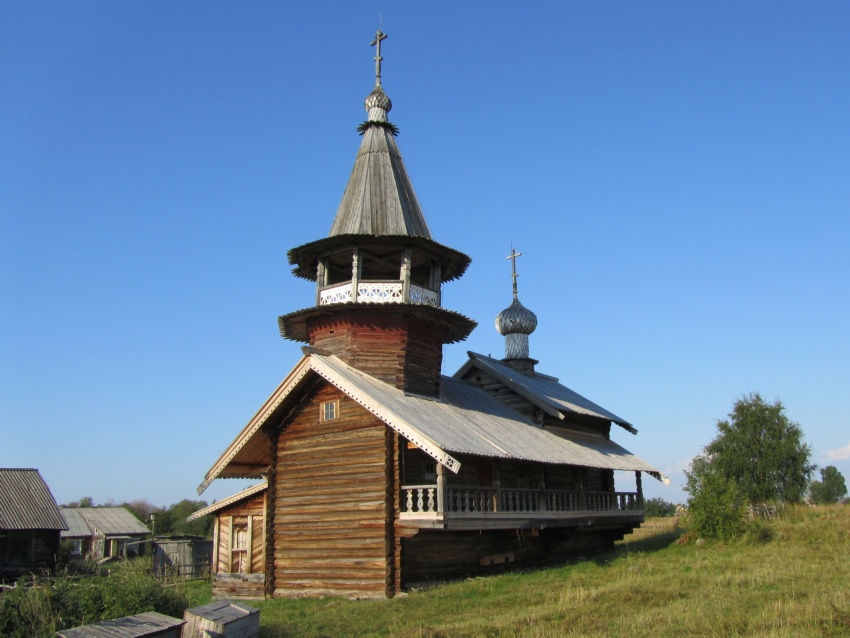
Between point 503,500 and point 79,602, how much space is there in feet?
37.7

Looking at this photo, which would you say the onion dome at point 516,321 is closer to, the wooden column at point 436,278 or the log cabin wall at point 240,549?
the wooden column at point 436,278

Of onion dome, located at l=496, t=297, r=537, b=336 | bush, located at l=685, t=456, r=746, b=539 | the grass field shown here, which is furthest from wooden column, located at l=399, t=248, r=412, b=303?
bush, located at l=685, t=456, r=746, b=539

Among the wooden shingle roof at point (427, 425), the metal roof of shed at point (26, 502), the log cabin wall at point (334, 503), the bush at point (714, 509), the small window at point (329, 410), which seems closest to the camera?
the wooden shingle roof at point (427, 425)

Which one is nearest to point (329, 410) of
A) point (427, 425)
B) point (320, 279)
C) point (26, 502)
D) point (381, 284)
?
point (427, 425)

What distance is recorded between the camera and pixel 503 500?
67.6 ft

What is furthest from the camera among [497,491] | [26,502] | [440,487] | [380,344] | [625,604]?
[26,502]

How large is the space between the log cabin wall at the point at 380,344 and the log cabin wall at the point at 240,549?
5394 mm

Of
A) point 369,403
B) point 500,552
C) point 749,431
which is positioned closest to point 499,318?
point 500,552

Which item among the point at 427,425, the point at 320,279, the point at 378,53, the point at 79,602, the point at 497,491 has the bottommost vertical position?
the point at 79,602

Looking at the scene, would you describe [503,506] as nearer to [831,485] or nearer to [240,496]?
[240,496]

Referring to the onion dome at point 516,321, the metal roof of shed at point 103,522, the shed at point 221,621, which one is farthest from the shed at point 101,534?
the shed at point 221,621

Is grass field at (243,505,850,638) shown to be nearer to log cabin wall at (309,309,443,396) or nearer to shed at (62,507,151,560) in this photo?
log cabin wall at (309,309,443,396)

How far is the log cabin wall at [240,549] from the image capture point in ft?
71.5

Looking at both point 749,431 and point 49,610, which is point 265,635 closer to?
point 49,610
